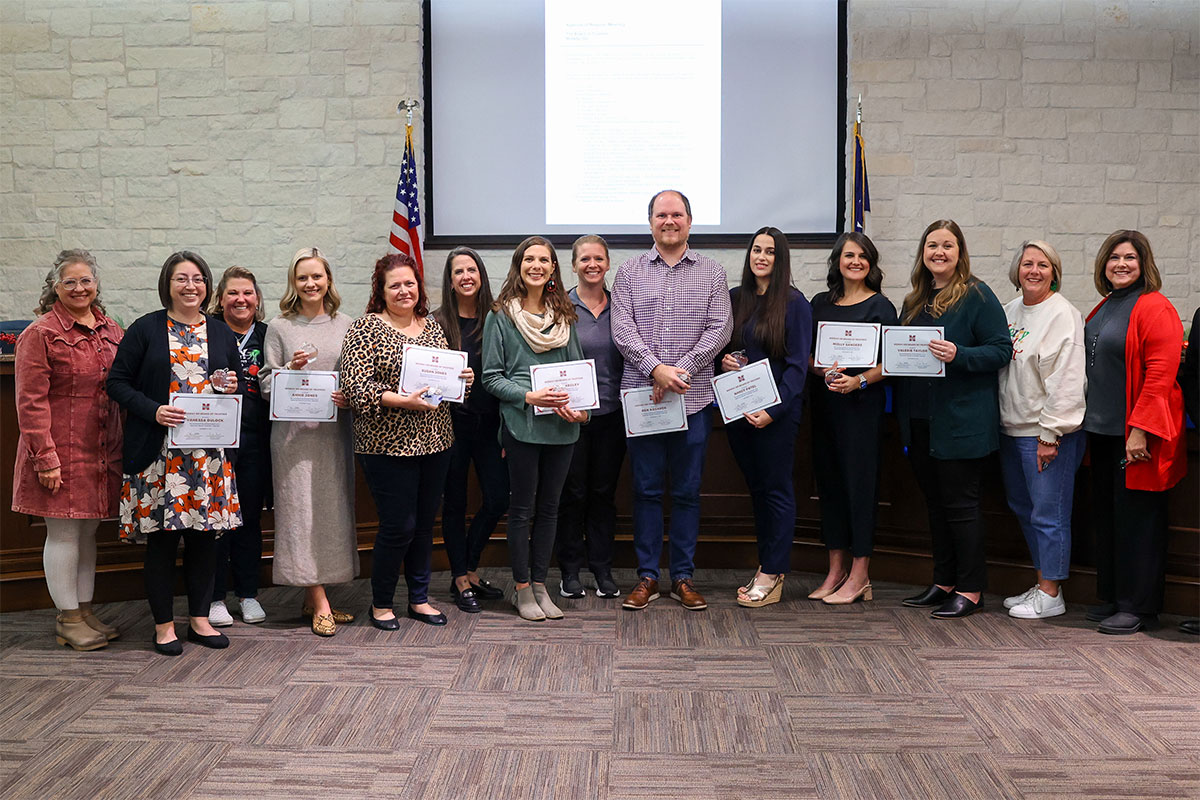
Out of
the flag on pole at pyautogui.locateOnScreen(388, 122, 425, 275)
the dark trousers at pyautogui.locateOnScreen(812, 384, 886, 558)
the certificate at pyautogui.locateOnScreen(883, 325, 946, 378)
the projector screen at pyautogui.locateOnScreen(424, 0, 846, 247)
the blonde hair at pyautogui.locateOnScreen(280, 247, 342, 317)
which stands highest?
the projector screen at pyautogui.locateOnScreen(424, 0, 846, 247)

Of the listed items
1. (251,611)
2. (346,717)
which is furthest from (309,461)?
(346,717)

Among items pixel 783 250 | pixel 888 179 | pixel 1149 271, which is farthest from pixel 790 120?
pixel 1149 271

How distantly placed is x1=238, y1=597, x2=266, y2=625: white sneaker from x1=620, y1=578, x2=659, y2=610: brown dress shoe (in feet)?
4.80

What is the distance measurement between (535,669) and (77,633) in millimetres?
1688

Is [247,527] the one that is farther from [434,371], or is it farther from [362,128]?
[362,128]

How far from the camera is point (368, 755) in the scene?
2430 mm

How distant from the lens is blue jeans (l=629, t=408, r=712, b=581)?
375cm

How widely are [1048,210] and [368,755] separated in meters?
4.98

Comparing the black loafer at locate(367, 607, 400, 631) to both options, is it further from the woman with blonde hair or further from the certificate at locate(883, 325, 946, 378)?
the certificate at locate(883, 325, 946, 378)

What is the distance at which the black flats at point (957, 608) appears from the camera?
12.0ft

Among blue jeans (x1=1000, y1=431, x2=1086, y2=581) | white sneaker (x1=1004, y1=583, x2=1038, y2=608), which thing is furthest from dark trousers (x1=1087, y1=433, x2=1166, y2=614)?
white sneaker (x1=1004, y1=583, x2=1038, y2=608)

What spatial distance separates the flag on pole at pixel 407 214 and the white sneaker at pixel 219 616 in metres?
2.18

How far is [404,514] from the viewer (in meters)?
3.40

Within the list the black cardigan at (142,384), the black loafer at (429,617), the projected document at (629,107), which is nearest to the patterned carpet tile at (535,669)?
the black loafer at (429,617)
